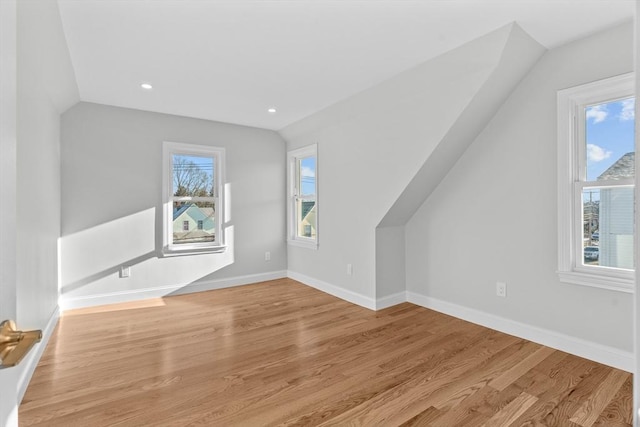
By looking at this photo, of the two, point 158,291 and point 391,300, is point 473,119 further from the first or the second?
point 158,291

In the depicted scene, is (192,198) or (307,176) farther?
(307,176)

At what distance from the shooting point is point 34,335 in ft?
1.99

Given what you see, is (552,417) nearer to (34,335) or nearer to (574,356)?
(574,356)

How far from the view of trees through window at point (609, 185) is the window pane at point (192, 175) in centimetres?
420

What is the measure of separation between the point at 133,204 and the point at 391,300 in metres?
3.37

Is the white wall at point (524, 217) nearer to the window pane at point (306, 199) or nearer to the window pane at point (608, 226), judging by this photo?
the window pane at point (608, 226)

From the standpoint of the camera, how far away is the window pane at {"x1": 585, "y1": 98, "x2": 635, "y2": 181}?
7.42 ft

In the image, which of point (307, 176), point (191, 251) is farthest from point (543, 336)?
point (191, 251)

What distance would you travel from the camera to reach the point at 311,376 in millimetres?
2178

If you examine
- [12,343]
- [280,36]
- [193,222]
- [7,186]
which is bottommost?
[12,343]

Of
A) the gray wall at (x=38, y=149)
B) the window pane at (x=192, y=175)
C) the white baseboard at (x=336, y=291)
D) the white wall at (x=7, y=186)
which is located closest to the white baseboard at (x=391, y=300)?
the white baseboard at (x=336, y=291)

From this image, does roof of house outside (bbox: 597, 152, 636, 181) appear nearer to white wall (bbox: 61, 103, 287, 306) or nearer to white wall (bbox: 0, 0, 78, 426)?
white wall (bbox: 0, 0, 78, 426)

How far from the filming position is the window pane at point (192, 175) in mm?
4258

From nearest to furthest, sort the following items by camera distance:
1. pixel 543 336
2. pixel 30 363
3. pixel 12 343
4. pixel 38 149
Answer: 1. pixel 12 343
2. pixel 30 363
3. pixel 38 149
4. pixel 543 336
